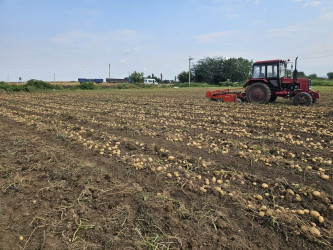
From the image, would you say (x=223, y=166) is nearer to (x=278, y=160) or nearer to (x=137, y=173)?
(x=278, y=160)

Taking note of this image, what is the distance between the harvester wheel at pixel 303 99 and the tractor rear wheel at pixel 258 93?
1.22 meters

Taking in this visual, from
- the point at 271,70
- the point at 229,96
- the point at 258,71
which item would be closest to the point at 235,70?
the point at 229,96

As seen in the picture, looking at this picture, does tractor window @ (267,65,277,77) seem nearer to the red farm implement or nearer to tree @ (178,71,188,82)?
the red farm implement

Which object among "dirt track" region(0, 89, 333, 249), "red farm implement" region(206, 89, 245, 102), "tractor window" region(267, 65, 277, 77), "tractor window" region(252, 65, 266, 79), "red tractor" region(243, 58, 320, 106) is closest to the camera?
"dirt track" region(0, 89, 333, 249)

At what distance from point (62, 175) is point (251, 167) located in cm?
306

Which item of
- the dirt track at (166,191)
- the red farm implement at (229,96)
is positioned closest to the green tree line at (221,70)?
the red farm implement at (229,96)

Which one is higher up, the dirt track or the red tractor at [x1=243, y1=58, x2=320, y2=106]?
the red tractor at [x1=243, y1=58, x2=320, y2=106]

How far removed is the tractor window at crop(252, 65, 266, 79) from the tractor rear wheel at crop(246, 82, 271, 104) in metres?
0.46

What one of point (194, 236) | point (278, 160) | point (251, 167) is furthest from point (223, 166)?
point (194, 236)

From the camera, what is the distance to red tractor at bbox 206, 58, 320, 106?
11484mm

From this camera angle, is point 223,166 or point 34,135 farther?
point 34,135

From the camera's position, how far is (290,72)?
1234 cm

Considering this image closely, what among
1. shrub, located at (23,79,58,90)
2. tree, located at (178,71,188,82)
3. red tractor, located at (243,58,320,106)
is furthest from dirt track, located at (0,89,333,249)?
tree, located at (178,71,188,82)

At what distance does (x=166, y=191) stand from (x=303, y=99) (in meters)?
Answer: 10.5
